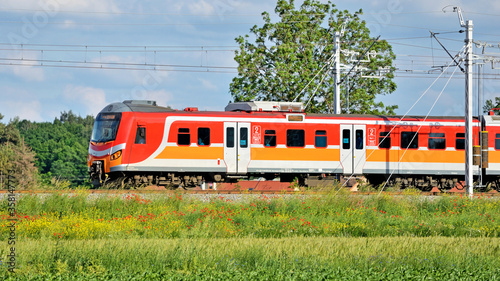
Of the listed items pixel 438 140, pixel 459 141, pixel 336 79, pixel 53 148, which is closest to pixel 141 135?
pixel 336 79

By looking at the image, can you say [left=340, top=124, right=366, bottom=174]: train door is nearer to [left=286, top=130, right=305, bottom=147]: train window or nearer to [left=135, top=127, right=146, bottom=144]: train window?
[left=286, top=130, right=305, bottom=147]: train window

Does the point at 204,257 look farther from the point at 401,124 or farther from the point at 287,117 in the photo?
the point at 401,124

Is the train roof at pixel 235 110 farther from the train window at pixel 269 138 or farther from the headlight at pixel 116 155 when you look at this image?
the headlight at pixel 116 155

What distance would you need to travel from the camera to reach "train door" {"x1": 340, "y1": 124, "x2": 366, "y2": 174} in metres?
26.8

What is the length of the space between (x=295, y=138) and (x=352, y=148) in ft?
9.24

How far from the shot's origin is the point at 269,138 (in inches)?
1030

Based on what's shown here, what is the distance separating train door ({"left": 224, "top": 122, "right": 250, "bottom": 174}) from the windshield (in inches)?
190

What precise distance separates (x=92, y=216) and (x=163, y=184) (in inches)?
340

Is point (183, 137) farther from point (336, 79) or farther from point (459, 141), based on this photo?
point (459, 141)

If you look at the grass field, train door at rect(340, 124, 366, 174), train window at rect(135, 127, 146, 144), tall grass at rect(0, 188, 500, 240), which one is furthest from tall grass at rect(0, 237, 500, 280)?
train door at rect(340, 124, 366, 174)

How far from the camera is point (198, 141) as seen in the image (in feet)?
84.0

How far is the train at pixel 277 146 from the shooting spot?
25.2 meters

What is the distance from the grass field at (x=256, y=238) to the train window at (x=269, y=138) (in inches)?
251

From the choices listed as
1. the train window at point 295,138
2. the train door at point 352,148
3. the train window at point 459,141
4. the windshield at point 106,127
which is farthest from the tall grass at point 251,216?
the train window at point 459,141
